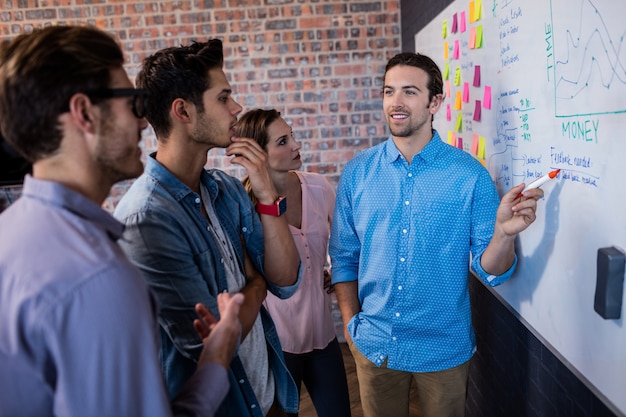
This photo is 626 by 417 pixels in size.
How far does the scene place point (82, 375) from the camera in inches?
27.5

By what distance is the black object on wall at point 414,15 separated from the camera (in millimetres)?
2652

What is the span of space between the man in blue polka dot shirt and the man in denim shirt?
42 centimetres

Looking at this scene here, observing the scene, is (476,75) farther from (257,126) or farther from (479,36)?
(257,126)

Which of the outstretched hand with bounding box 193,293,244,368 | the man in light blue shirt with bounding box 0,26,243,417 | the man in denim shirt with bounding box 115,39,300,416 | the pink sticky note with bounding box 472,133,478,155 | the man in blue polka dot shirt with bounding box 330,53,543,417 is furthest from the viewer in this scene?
the pink sticky note with bounding box 472,133,478,155

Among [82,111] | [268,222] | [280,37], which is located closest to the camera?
[82,111]

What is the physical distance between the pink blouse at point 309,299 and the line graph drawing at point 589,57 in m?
1.16

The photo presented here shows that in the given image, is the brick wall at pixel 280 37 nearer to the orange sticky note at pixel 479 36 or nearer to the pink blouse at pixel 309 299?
the pink blouse at pixel 309 299

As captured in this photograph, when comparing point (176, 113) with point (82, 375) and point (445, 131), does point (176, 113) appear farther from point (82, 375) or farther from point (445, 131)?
point (445, 131)

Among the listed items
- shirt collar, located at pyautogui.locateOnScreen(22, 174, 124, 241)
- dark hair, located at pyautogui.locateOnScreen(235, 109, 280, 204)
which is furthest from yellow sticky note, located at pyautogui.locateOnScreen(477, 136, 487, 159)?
shirt collar, located at pyautogui.locateOnScreen(22, 174, 124, 241)

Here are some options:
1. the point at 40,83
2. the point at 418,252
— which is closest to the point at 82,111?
the point at 40,83

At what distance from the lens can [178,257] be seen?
1.18 metres

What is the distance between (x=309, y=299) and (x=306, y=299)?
13mm

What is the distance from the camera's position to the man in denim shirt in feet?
3.84

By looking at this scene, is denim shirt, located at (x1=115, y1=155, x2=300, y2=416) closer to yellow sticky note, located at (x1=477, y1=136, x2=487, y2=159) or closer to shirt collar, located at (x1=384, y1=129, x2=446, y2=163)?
shirt collar, located at (x1=384, y1=129, x2=446, y2=163)
